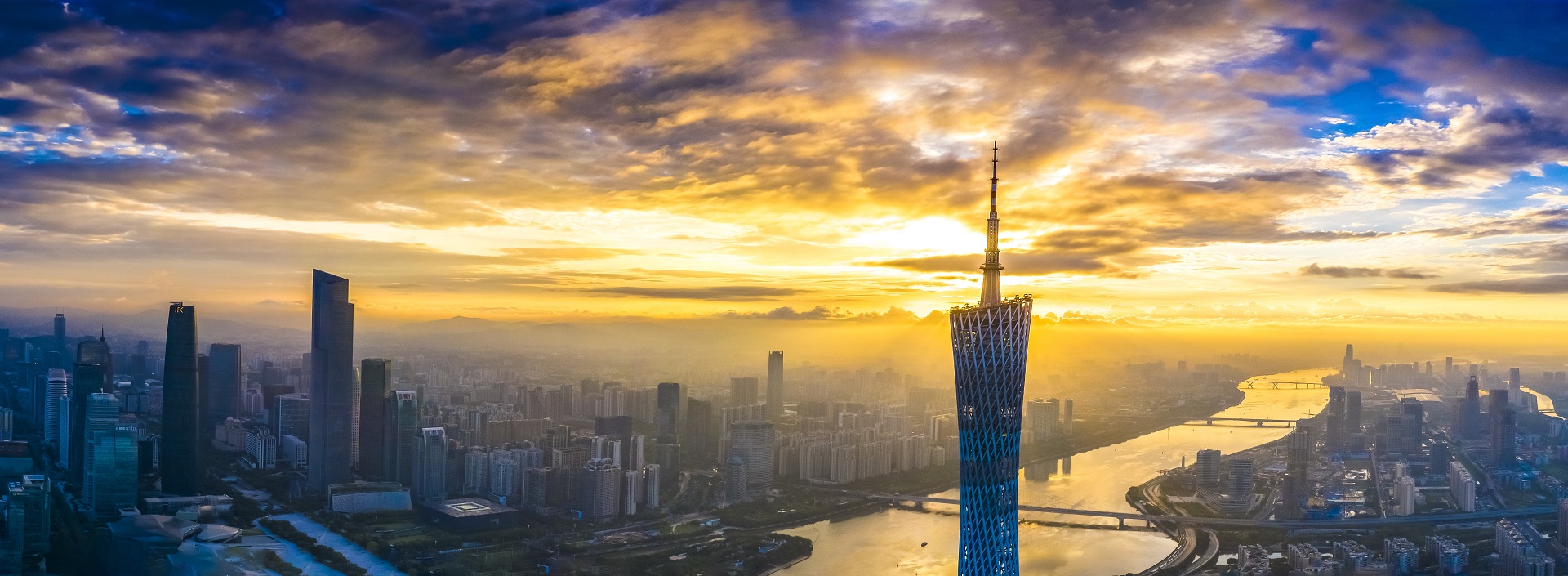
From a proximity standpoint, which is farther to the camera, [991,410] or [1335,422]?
[1335,422]

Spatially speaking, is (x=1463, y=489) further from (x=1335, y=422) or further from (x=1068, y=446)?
(x=1068, y=446)

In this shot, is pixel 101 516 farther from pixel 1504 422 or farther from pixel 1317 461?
pixel 1504 422

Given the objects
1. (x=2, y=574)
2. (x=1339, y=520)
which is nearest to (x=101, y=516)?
(x=2, y=574)

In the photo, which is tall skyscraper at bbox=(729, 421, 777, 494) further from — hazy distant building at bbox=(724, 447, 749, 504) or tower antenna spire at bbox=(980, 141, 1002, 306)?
tower antenna spire at bbox=(980, 141, 1002, 306)

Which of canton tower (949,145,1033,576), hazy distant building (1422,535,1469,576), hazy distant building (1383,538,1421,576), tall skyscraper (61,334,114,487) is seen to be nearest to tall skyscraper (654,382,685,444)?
tall skyscraper (61,334,114,487)

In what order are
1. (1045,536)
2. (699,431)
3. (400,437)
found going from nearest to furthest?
(1045,536)
(400,437)
(699,431)

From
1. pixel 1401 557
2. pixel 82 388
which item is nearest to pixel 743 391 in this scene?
pixel 82 388
